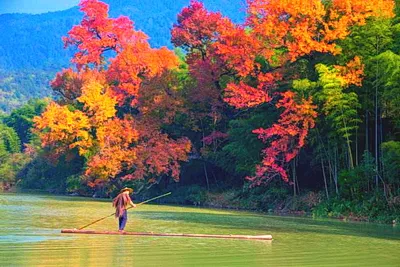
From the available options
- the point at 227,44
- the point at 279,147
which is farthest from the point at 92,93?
the point at 279,147

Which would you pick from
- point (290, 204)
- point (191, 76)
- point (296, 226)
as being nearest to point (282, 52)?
point (290, 204)

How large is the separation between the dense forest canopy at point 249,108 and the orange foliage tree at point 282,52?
68 millimetres

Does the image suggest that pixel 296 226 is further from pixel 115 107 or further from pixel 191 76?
pixel 115 107

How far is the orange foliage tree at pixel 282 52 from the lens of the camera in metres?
32.2

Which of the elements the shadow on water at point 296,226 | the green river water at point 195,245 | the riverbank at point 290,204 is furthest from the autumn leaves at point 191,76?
the green river water at point 195,245

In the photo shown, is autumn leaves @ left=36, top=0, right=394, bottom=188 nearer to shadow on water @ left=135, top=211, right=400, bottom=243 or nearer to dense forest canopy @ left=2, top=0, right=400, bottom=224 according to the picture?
dense forest canopy @ left=2, top=0, right=400, bottom=224

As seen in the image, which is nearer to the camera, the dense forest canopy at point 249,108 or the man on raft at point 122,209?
the man on raft at point 122,209

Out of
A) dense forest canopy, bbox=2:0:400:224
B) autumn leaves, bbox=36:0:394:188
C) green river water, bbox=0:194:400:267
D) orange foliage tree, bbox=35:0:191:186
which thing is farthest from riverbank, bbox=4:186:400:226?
green river water, bbox=0:194:400:267

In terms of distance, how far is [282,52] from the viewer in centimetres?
3666

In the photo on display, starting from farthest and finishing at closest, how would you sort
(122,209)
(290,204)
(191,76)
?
(191,76) < (290,204) < (122,209)

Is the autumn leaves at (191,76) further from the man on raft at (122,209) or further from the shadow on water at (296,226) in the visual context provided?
the man on raft at (122,209)

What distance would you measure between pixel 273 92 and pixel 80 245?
20.6 m

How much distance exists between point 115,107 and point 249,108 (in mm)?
14381

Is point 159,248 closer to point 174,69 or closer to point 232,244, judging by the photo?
point 232,244
